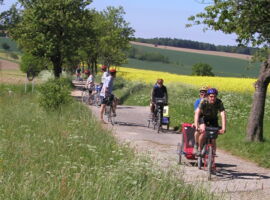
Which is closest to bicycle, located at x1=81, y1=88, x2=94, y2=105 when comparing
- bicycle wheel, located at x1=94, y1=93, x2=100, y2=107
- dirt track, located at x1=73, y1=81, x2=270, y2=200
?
bicycle wheel, located at x1=94, y1=93, x2=100, y2=107

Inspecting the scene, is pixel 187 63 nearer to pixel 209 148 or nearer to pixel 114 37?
pixel 114 37

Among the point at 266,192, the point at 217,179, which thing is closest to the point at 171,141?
the point at 217,179

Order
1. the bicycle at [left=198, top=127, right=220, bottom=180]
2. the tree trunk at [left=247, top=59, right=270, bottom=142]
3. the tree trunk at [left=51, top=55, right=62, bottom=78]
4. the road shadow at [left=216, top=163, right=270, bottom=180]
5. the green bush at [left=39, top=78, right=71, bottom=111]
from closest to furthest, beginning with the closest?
the bicycle at [left=198, top=127, right=220, bottom=180] → the road shadow at [left=216, top=163, right=270, bottom=180] → the tree trunk at [left=247, top=59, right=270, bottom=142] → the green bush at [left=39, top=78, right=71, bottom=111] → the tree trunk at [left=51, top=55, right=62, bottom=78]

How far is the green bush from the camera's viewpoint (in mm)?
17656

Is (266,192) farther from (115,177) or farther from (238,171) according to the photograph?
(115,177)

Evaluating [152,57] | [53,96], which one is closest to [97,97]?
[53,96]

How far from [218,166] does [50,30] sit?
115 feet

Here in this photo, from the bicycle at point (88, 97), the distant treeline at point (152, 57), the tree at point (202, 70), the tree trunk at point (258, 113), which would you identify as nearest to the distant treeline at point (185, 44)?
the distant treeline at point (152, 57)

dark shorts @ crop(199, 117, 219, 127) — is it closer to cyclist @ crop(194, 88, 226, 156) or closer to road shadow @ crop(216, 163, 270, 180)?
cyclist @ crop(194, 88, 226, 156)

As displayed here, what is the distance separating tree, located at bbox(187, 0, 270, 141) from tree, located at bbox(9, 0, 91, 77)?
98.6 feet

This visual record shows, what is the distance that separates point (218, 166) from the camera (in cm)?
1189

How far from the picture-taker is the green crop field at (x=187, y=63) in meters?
106

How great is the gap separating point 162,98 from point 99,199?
1256cm

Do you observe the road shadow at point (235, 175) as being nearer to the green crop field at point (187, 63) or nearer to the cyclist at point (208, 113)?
the cyclist at point (208, 113)
